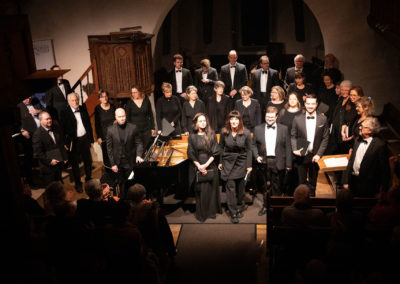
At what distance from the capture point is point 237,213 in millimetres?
5680

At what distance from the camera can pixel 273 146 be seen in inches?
214

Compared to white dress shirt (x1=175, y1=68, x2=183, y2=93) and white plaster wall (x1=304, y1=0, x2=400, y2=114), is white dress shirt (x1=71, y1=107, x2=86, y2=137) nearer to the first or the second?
white dress shirt (x1=175, y1=68, x2=183, y2=93)

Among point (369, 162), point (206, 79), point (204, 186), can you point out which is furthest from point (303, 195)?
point (206, 79)

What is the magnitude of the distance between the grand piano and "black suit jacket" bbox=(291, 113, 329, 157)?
163 centimetres

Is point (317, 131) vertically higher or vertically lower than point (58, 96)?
lower

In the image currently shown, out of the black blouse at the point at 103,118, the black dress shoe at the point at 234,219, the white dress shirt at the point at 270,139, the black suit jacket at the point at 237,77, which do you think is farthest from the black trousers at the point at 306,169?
the black blouse at the point at 103,118

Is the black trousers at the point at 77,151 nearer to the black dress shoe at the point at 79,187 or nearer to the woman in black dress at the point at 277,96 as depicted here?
the black dress shoe at the point at 79,187

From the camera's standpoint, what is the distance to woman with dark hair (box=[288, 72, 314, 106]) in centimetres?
696

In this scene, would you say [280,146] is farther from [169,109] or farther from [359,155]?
[169,109]

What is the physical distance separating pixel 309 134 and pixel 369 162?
1.05 m

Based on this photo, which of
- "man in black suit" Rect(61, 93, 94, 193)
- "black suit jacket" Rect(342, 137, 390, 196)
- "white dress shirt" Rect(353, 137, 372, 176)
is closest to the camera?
"black suit jacket" Rect(342, 137, 390, 196)

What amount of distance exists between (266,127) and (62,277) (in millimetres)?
3286

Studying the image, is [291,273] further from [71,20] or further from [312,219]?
[71,20]

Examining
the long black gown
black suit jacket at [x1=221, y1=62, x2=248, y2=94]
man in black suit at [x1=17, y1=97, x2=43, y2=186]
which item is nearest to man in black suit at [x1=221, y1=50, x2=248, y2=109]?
black suit jacket at [x1=221, y1=62, x2=248, y2=94]
